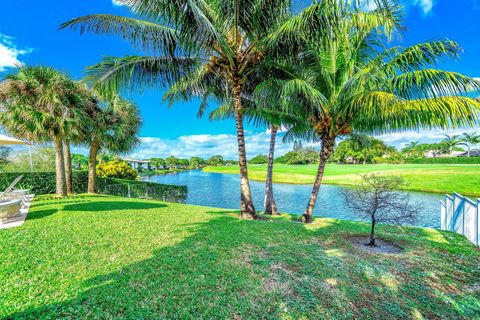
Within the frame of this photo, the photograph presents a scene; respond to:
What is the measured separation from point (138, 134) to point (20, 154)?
1456 centimetres

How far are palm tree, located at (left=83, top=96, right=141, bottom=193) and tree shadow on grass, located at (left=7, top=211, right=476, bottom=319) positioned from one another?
11.7 meters

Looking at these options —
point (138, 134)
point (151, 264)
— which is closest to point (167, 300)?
point (151, 264)

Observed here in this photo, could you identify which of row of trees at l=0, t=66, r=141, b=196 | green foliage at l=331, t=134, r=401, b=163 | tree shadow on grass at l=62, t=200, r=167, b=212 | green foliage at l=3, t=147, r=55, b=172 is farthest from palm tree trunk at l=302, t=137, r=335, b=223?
green foliage at l=3, t=147, r=55, b=172

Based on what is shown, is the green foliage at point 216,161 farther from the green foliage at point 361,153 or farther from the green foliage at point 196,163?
the green foliage at point 361,153

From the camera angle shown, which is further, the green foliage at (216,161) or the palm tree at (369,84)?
the green foliage at (216,161)

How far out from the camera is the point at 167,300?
2.66 metres

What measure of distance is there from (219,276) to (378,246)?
4.32 metres

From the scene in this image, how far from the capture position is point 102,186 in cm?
1591

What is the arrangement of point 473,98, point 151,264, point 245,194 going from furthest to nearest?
point 245,194, point 473,98, point 151,264

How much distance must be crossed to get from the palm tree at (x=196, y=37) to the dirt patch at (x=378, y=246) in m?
3.43

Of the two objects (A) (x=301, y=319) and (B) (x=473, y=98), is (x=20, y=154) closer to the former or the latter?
(A) (x=301, y=319)

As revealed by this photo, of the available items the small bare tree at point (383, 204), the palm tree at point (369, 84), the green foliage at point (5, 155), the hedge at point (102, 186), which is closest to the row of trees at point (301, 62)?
the palm tree at point (369, 84)

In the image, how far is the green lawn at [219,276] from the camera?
8.48 feet

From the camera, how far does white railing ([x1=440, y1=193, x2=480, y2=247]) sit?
5586mm
